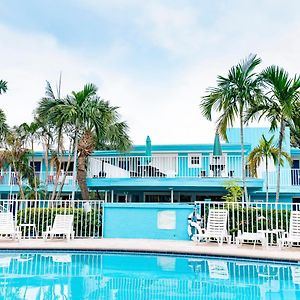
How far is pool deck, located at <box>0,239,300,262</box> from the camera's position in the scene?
11.4m

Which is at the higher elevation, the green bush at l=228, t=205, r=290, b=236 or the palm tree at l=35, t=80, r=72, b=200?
the palm tree at l=35, t=80, r=72, b=200

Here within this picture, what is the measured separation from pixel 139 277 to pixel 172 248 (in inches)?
114

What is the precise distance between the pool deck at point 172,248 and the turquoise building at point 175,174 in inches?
206

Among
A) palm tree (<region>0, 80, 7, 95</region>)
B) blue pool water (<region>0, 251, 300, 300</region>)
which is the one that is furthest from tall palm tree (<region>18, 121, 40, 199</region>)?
blue pool water (<region>0, 251, 300, 300</region>)

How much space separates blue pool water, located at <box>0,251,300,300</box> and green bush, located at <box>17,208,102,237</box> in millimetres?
2866

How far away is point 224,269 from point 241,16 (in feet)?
32.4

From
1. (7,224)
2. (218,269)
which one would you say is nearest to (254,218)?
(218,269)

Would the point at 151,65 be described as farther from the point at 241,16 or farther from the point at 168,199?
the point at 168,199

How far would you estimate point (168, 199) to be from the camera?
2494cm

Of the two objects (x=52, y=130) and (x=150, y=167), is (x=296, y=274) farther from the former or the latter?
(x=52, y=130)

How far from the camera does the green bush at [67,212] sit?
50.3 feet

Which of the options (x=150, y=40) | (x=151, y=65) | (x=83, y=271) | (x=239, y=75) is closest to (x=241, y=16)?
(x=239, y=75)

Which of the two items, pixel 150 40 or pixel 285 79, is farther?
pixel 150 40

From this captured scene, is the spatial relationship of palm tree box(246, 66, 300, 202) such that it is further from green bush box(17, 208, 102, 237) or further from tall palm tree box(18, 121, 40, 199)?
tall palm tree box(18, 121, 40, 199)
